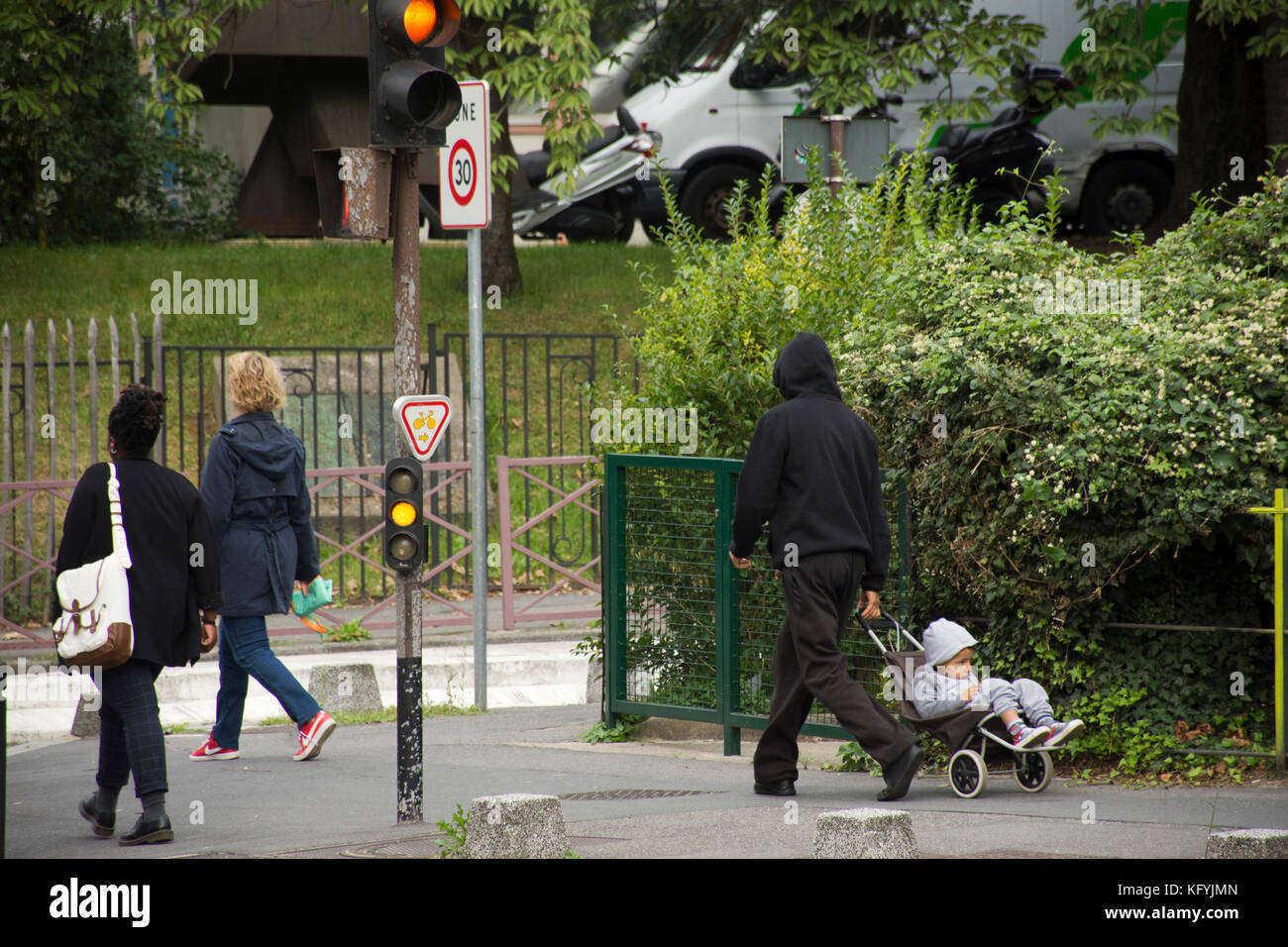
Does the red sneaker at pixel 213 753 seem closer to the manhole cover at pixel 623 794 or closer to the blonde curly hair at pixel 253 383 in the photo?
the blonde curly hair at pixel 253 383

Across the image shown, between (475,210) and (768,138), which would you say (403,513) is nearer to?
(475,210)

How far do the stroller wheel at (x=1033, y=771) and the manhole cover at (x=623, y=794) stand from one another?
1.26 metres

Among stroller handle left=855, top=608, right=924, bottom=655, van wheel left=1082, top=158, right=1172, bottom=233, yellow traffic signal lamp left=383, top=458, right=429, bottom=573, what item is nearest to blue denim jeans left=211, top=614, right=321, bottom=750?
yellow traffic signal lamp left=383, top=458, right=429, bottom=573

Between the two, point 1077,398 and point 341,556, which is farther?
point 341,556

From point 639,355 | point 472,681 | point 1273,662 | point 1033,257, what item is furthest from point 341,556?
point 1273,662

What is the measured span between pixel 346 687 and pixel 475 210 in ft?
9.64

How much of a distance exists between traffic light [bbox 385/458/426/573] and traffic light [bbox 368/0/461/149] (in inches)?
48.1

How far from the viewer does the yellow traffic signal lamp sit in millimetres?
6051

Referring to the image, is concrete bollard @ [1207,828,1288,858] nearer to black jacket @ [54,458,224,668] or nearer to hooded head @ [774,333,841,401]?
hooded head @ [774,333,841,401]

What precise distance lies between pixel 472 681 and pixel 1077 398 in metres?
5.32

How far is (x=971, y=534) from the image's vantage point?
6.78 metres

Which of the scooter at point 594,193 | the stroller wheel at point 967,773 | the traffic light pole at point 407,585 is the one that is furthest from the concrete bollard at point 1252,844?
the scooter at point 594,193

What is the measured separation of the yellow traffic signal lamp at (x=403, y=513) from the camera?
238 inches
